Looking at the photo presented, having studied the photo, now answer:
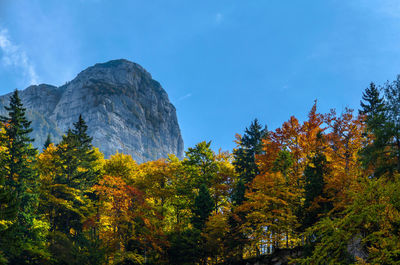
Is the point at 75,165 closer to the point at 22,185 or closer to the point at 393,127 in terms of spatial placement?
the point at 22,185


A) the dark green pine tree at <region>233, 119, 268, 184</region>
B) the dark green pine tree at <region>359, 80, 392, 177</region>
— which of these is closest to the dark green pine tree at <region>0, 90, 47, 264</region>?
the dark green pine tree at <region>233, 119, 268, 184</region>

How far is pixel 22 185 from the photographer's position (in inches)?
1061

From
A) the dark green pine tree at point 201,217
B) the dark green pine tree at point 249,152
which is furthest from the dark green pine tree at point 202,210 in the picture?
the dark green pine tree at point 249,152

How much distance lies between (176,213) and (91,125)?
158942 mm

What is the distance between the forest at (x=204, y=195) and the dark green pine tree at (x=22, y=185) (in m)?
0.10

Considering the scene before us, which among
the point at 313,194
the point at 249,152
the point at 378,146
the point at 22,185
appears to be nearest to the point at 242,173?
the point at 249,152

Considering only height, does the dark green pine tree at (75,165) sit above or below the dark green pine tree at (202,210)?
above

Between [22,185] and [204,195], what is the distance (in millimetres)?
18093

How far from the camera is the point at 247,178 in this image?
3203cm

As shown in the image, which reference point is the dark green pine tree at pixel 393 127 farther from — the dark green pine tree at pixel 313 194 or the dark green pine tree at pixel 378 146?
the dark green pine tree at pixel 313 194

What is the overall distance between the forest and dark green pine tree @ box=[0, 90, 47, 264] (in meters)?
0.10

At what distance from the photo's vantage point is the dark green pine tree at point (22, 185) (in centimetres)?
2542

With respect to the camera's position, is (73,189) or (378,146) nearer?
(378,146)

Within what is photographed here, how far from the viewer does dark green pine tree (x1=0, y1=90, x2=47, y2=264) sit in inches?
1001
